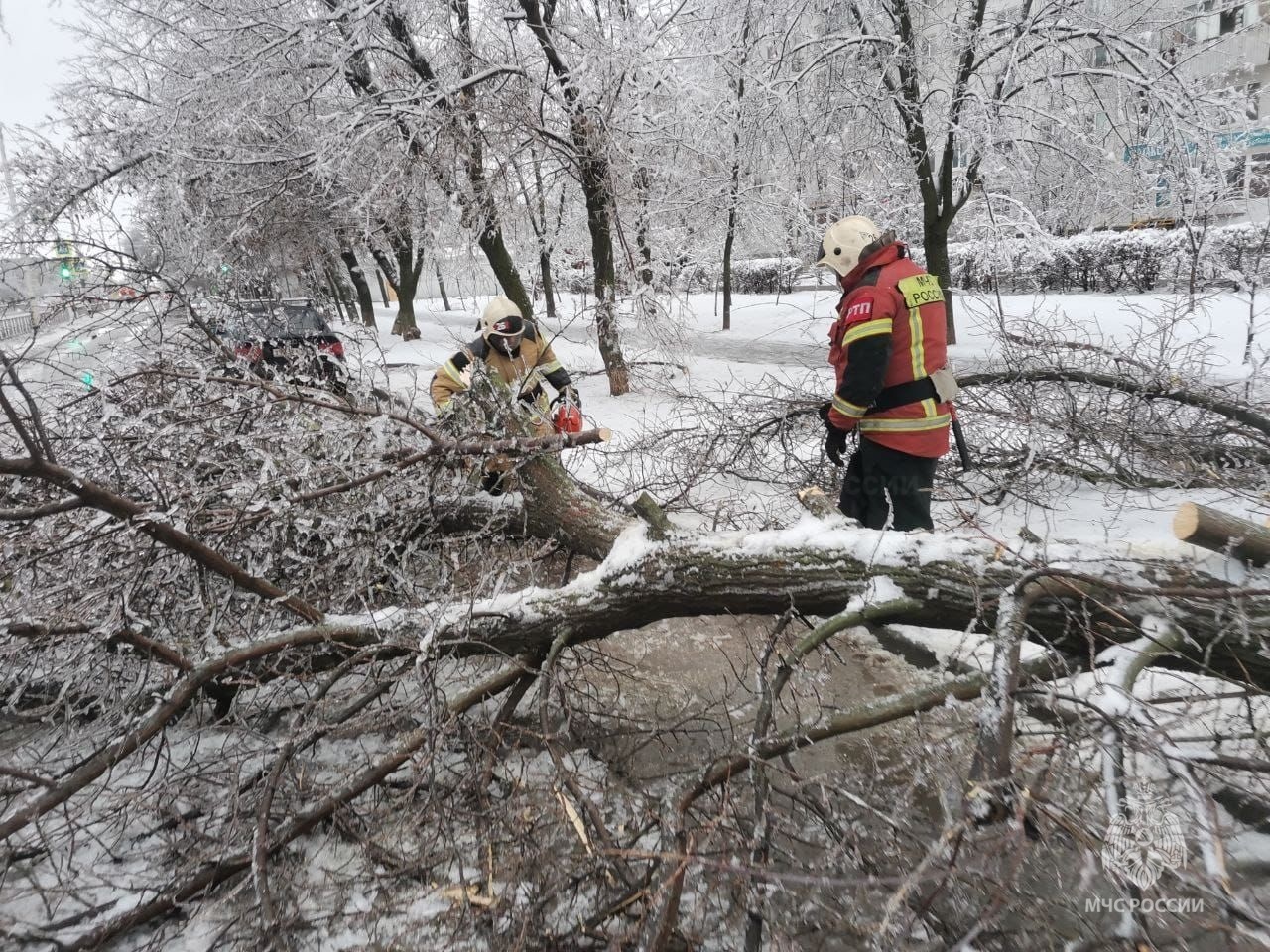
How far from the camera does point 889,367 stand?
9.43 ft

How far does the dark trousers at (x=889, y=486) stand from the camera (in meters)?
2.99

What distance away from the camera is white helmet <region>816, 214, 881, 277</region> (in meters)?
2.99

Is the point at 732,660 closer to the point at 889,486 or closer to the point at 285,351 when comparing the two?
the point at 889,486

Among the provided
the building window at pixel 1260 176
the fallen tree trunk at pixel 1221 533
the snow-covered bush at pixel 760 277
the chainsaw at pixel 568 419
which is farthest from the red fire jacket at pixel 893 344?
the snow-covered bush at pixel 760 277

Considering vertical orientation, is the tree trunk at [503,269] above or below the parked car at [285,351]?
above

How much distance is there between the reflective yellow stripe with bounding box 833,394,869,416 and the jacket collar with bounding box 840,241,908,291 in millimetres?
508

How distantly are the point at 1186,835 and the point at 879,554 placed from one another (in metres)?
0.97

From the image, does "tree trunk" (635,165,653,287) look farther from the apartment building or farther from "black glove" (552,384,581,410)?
the apartment building

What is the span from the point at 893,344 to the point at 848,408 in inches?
12.3

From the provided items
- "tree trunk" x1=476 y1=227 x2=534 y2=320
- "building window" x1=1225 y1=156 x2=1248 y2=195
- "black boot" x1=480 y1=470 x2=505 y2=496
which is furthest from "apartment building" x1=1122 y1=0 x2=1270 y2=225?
"tree trunk" x1=476 y1=227 x2=534 y2=320

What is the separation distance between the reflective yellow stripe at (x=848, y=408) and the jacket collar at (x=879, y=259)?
0.51m

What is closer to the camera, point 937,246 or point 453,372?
point 453,372

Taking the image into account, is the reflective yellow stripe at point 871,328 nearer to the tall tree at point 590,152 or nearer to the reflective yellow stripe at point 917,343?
the reflective yellow stripe at point 917,343

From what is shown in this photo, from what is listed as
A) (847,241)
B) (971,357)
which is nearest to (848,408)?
(847,241)
